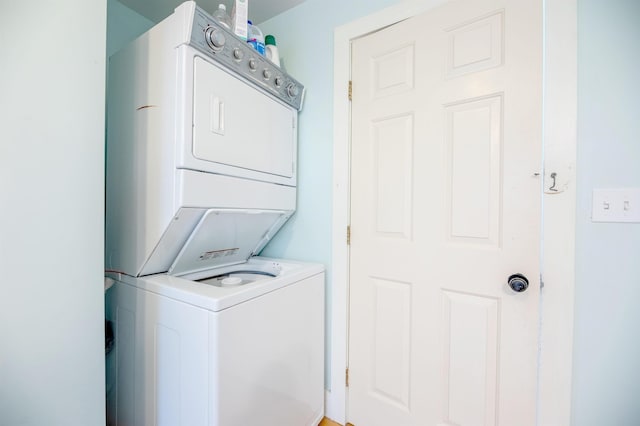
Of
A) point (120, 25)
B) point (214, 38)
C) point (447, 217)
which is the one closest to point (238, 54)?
point (214, 38)

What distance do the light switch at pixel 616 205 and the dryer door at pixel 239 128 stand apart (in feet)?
4.91

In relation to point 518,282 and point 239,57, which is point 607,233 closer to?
point 518,282

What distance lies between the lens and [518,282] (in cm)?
115

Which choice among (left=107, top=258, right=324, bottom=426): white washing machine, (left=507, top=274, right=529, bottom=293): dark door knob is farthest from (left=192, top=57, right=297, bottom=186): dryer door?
(left=507, top=274, right=529, bottom=293): dark door knob

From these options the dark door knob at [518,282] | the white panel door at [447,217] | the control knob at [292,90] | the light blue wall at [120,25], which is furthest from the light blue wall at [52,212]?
the dark door knob at [518,282]

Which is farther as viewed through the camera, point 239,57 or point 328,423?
point 328,423

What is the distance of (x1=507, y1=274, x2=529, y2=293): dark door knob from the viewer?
1139mm

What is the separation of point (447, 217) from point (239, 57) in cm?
133

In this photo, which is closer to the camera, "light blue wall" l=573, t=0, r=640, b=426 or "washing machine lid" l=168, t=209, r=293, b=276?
"light blue wall" l=573, t=0, r=640, b=426

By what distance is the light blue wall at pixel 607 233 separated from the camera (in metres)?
1.02

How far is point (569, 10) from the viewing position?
1.07m

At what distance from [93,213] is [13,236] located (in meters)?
0.20

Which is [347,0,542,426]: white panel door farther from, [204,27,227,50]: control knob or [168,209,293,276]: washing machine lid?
[204,27,227,50]: control knob

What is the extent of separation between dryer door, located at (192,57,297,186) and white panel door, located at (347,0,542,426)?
46 centimetres
